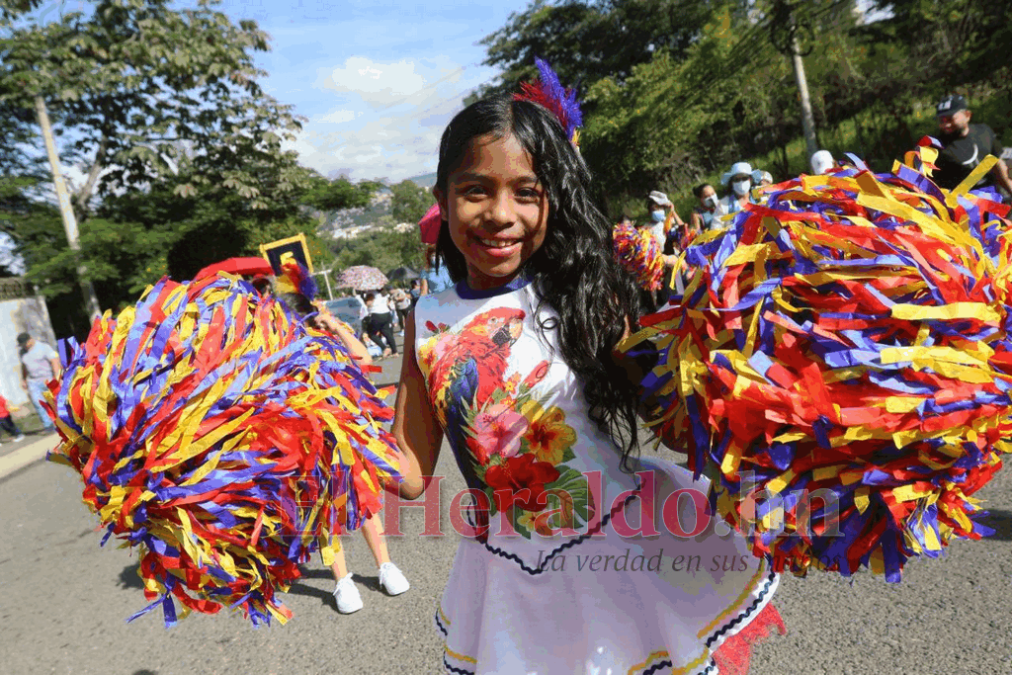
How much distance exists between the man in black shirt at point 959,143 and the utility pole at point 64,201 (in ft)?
48.1

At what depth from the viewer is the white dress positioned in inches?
56.9

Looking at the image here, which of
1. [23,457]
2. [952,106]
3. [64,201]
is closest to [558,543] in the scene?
[952,106]

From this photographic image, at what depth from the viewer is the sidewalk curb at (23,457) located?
348 inches

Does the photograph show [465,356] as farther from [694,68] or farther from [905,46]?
[694,68]

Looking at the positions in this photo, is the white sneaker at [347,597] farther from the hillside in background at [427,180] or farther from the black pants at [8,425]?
the black pants at [8,425]

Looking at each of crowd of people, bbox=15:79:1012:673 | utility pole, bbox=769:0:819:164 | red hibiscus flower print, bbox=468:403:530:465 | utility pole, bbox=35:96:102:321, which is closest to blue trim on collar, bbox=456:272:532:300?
crowd of people, bbox=15:79:1012:673

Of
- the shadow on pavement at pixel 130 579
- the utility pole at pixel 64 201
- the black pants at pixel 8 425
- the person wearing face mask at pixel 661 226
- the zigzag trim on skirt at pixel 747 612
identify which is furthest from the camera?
the utility pole at pixel 64 201

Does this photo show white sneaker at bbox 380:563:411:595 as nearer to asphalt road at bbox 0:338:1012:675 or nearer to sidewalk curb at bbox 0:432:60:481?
asphalt road at bbox 0:338:1012:675

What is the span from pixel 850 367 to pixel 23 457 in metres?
10.9

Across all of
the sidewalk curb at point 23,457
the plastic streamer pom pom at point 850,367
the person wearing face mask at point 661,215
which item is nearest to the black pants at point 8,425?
the sidewalk curb at point 23,457

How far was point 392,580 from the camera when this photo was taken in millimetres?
3525

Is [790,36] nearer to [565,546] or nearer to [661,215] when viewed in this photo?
[661,215]

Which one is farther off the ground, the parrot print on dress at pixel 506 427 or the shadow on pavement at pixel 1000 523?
the parrot print on dress at pixel 506 427

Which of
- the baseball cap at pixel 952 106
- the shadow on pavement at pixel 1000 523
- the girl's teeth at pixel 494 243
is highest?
the baseball cap at pixel 952 106
